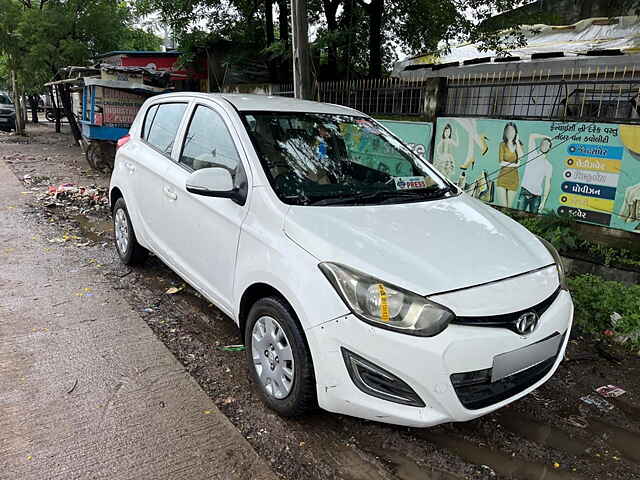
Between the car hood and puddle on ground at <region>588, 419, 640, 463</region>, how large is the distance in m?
1.06

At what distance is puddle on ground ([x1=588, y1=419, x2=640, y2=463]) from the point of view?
2.73 metres

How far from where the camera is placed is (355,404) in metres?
2.35

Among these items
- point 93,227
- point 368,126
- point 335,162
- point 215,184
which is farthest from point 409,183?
point 93,227

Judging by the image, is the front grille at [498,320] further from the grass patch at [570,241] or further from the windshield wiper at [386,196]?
the grass patch at [570,241]

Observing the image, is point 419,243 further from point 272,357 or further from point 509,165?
point 509,165

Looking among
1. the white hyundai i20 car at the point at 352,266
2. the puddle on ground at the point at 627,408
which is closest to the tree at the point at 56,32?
the white hyundai i20 car at the point at 352,266

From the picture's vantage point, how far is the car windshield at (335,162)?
3037mm

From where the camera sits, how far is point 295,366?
2551 millimetres

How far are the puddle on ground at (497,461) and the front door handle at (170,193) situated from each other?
2.35 metres

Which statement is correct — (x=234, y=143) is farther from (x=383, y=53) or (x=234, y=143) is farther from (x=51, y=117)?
(x=51, y=117)

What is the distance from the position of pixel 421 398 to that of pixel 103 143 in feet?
35.6

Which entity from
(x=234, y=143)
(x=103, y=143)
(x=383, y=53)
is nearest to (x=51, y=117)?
(x=103, y=143)

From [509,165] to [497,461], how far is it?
184 inches

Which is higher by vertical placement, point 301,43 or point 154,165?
point 301,43
